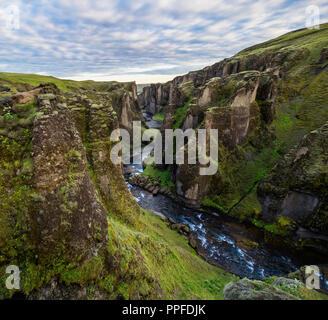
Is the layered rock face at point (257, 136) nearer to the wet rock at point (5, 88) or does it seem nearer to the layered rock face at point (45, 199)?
the layered rock face at point (45, 199)

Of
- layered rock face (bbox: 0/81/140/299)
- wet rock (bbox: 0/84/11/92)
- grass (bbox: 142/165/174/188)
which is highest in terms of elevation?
wet rock (bbox: 0/84/11/92)

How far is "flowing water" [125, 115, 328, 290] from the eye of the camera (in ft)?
85.4

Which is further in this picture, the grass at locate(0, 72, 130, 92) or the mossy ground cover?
the grass at locate(0, 72, 130, 92)

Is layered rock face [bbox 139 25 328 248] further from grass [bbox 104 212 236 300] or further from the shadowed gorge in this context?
grass [bbox 104 212 236 300]

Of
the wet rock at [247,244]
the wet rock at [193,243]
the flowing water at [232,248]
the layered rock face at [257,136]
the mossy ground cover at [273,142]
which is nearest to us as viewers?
→ the flowing water at [232,248]

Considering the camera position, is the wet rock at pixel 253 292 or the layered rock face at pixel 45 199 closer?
the wet rock at pixel 253 292

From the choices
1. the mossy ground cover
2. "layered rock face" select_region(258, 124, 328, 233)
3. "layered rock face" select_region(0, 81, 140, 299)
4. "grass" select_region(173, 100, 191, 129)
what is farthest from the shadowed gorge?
"grass" select_region(173, 100, 191, 129)

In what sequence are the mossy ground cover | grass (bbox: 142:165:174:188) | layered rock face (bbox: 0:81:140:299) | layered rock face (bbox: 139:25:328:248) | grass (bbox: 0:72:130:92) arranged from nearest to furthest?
layered rock face (bbox: 0:81:140:299) → layered rock face (bbox: 139:25:328:248) → the mossy ground cover → grass (bbox: 142:165:174:188) → grass (bbox: 0:72:130:92)

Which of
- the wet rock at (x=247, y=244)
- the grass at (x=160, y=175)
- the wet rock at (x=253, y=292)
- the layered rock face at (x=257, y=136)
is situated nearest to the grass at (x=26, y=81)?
the grass at (x=160, y=175)

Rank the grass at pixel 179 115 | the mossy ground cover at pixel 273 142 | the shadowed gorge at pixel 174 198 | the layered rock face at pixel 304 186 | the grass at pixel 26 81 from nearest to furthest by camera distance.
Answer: the shadowed gorge at pixel 174 198 → the layered rock face at pixel 304 186 → the mossy ground cover at pixel 273 142 → the grass at pixel 179 115 → the grass at pixel 26 81

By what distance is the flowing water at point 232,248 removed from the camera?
26.0 m

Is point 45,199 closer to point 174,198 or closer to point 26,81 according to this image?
point 174,198

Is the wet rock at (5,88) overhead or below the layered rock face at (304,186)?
overhead
